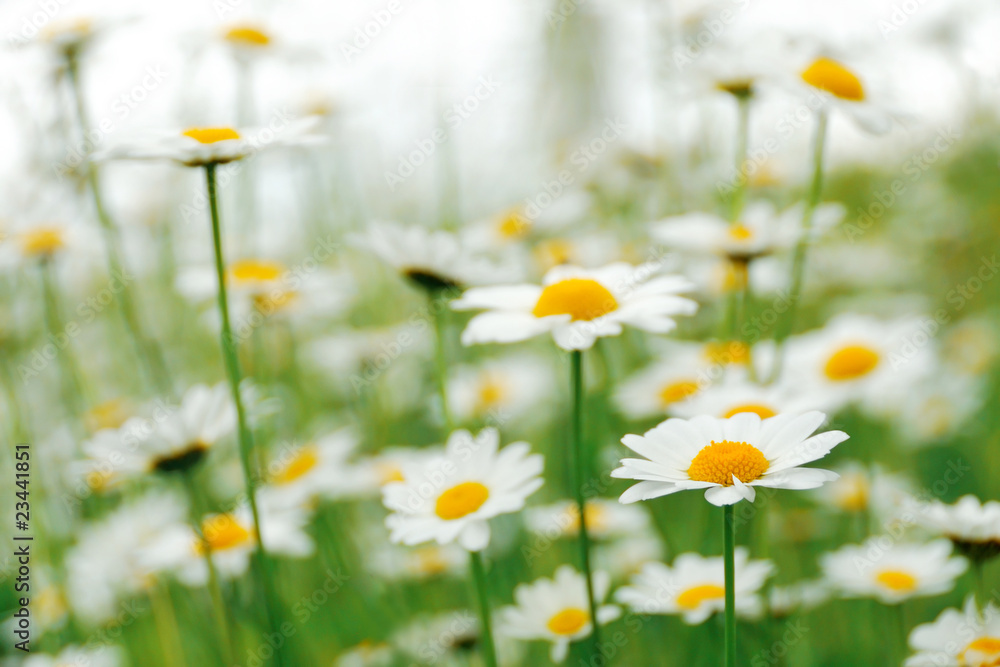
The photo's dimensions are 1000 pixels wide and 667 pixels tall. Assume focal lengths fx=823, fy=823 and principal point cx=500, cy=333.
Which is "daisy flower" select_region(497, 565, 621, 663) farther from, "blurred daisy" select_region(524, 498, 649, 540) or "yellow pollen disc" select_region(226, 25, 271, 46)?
"yellow pollen disc" select_region(226, 25, 271, 46)

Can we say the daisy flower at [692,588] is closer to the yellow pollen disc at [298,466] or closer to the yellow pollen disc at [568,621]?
the yellow pollen disc at [568,621]

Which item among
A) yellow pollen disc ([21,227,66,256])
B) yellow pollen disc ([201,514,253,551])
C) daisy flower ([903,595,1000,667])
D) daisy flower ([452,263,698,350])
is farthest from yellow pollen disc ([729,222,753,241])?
yellow pollen disc ([21,227,66,256])

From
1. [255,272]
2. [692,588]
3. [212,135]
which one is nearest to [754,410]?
[692,588]

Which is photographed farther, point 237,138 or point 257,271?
point 257,271

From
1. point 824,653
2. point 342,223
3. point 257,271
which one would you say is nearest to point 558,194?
point 257,271

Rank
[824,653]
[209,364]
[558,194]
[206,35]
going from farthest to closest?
[209,364] → [558,194] → [206,35] → [824,653]

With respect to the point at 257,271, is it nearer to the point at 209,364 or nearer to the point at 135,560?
the point at 135,560
